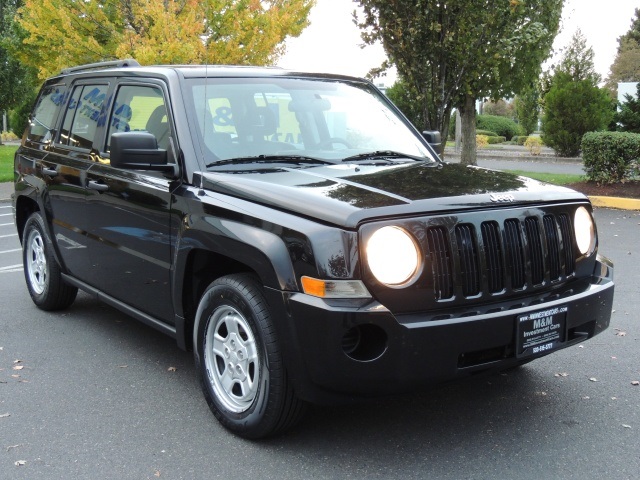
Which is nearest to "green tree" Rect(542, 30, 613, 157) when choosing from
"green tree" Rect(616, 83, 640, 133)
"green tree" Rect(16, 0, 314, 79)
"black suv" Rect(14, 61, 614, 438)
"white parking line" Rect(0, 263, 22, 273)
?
"green tree" Rect(616, 83, 640, 133)

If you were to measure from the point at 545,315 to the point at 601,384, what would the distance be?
128 cm

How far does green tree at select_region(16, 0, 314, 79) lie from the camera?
55.5 feet

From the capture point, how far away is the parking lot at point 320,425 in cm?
361

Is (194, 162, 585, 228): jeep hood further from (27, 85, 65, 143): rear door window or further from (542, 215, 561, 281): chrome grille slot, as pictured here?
(27, 85, 65, 143): rear door window

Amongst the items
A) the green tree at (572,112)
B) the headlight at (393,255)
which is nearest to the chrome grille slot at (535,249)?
the headlight at (393,255)

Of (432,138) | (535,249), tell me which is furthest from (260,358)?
(432,138)

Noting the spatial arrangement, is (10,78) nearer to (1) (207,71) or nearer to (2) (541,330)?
(1) (207,71)

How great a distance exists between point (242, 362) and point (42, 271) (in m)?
3.21

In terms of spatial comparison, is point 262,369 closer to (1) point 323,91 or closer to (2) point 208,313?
(2) point 208,313

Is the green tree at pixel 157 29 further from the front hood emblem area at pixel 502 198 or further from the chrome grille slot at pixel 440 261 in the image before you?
the chrome grille slot at pixel 440 261

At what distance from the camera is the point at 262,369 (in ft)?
12.1

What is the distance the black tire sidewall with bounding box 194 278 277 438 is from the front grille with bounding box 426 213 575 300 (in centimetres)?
85

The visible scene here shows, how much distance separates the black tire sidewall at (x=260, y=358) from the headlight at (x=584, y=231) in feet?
5.62

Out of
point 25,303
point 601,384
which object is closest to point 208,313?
point 601,384
